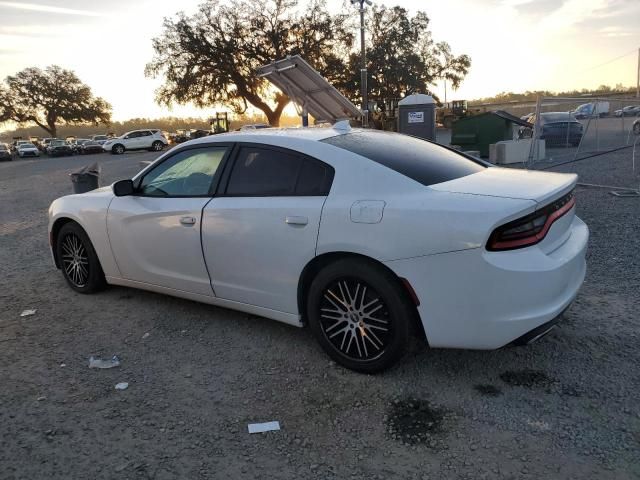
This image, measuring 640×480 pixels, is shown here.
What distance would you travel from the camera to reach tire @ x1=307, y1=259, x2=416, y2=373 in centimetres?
298

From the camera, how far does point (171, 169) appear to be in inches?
168

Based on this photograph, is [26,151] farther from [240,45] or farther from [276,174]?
[276,174]

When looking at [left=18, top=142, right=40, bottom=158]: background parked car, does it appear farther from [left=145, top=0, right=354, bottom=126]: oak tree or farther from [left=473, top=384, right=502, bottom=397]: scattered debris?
[left=473, top=384, right=502, bottom=397]: scattered debris

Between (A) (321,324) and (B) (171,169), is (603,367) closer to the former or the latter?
(A) (321,324)

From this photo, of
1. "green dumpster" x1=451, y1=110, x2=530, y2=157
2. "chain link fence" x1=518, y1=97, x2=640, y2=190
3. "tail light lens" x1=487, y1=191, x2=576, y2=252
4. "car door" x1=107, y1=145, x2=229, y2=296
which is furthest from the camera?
"green dumpster" x1=451, y1=110, x2=530, y2=157

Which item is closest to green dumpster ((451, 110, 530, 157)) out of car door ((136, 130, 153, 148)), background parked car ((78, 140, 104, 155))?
car door ((136, 130, 153, 148))

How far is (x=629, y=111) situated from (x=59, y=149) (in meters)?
44.2

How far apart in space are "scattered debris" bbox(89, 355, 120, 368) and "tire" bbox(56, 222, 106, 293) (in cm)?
138

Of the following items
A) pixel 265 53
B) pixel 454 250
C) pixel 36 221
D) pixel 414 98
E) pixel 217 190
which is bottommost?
pixel 36 221

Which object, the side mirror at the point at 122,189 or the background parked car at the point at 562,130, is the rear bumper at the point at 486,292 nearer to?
the side mirror at the point at 122,189

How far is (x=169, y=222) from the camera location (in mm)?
4012

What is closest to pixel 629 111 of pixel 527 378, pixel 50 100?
pixel 527 378

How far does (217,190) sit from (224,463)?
78.2 inches

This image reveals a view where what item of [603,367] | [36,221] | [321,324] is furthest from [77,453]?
[36,221]
